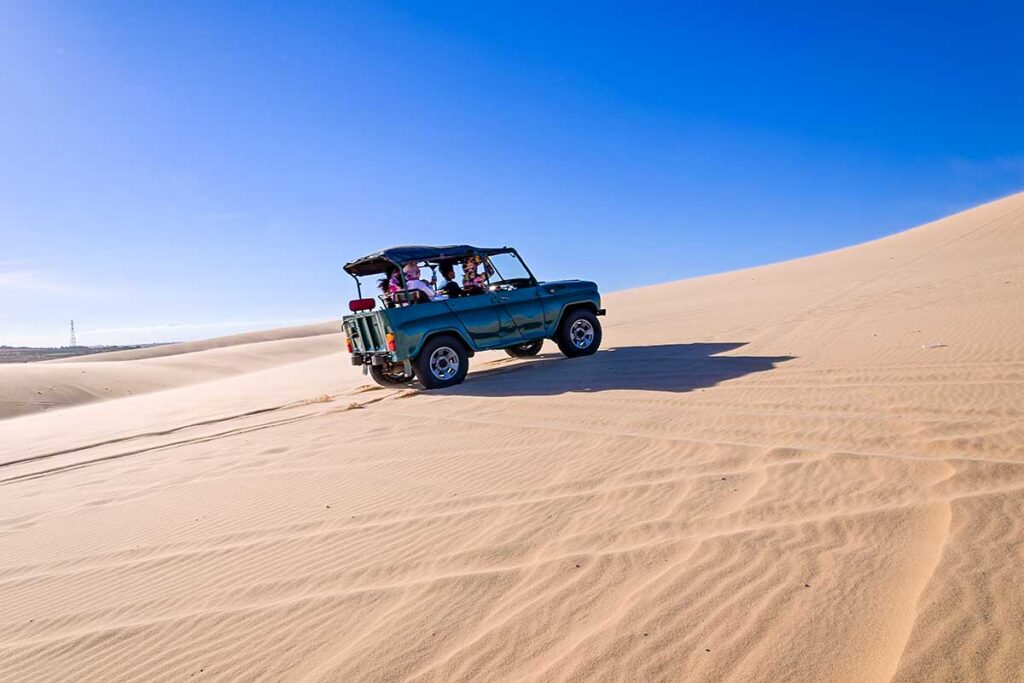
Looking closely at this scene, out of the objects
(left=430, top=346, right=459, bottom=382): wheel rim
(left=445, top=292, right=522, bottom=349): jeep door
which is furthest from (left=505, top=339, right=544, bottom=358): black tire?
(left=430, top=346, right=459, bottom=382): wheel rim

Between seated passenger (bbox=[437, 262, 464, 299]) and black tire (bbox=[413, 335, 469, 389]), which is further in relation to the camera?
seated passenger (bbox=[437, 262, 464, 299])

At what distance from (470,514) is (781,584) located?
1.90 metres

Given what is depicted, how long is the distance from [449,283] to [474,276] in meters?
0.50

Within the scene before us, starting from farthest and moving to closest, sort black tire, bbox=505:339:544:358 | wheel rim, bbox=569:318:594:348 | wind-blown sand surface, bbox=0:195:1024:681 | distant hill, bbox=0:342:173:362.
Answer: distant hill, bbox=0:342:173:362 < black tire, bbox=505:339:544:358 < wheel rim, bbox=569:318:594:348 < wind-blown sand surface, bbox=0:195:1024:681

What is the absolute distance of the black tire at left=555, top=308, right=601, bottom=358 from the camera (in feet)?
36.4

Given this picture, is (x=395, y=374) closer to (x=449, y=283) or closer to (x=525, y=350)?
(x=449, y=283)

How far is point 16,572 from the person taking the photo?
155 inches

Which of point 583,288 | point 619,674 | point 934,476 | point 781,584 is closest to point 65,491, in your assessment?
point 619,674

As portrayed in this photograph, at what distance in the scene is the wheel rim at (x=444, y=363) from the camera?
948 cm

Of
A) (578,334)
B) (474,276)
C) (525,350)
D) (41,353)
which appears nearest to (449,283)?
A: (474,276)

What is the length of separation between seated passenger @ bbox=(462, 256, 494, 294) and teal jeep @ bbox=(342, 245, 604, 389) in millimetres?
16

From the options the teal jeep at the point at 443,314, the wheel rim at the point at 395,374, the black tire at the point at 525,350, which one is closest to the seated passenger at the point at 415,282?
the teal jeep at the point at 443,314

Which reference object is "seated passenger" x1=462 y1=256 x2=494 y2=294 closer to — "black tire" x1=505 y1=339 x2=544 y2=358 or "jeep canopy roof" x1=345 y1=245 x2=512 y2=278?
"jeep canopy roof" x1=345 y1=245 x2=512 y2=278

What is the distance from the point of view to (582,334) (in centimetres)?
1152
